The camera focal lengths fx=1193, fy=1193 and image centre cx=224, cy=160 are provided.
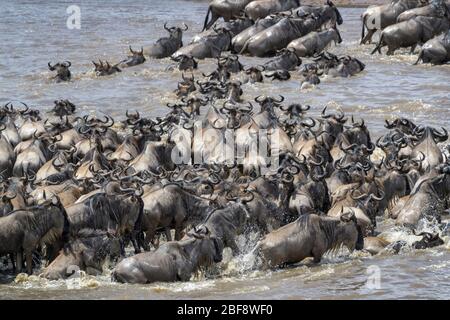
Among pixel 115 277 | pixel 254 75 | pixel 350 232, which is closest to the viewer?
pixel 115 277

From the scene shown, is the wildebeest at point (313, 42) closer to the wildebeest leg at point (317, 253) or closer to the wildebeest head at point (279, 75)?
the wildebeest head at point (279, 75)

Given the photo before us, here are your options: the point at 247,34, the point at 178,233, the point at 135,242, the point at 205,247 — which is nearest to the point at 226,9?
the point at 247,34

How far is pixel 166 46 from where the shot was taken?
2425 cm

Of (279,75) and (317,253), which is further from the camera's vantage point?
(279,75)

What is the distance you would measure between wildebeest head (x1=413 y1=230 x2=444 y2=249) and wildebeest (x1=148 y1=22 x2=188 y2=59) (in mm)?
12579

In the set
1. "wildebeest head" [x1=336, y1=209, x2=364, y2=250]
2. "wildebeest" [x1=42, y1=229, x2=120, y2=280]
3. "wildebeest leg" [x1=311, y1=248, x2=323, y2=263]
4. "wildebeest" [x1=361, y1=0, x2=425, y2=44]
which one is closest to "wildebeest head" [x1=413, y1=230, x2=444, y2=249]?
"wildebeest head" [x1=336, y1=209, x2=364, y2=250]

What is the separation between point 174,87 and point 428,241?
944cm

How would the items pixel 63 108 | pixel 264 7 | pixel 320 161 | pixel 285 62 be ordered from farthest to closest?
pixel 264 7, pixel 285 62, pixel 63 108, pixel 320 161

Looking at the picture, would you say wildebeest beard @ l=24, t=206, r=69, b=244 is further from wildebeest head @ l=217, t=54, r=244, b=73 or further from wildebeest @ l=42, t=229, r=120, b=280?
wildebeest head @ l=217, t=54, r=244, b=73

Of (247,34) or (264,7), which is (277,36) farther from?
(264,7)

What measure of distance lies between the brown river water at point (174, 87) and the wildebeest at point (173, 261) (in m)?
0.13

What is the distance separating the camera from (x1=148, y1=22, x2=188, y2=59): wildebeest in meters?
24.2

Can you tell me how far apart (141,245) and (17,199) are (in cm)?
141

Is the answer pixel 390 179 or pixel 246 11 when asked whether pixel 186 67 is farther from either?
pixel 390 179
